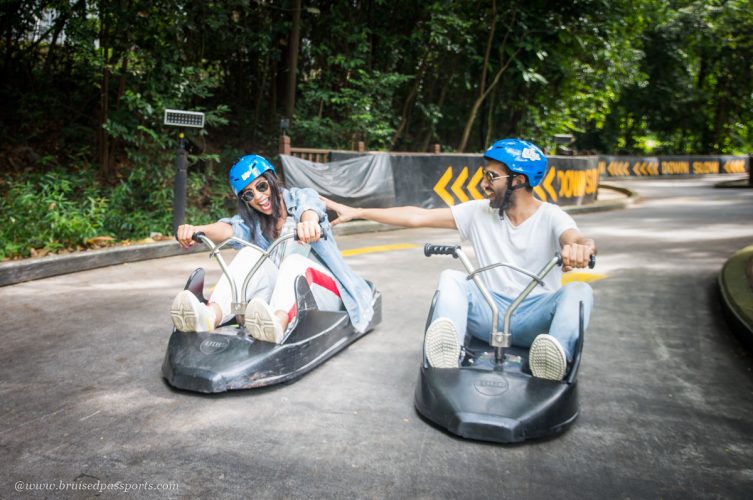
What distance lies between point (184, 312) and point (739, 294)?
4.81 meters

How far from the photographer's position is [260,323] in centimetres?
390

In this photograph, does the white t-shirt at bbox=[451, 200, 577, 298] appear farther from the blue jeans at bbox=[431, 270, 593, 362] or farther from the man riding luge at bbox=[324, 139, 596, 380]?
the blue jeans at bbox=[431, 270, 593, 362]

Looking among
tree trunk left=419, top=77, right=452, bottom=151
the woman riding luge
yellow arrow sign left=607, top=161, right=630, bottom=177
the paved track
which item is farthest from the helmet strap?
yellow arrow sign left=607, top=161, right=630, bottom=177

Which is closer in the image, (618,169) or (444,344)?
(444,344)

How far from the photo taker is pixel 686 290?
7.14 metres

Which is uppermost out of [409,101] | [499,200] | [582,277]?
[409,101]

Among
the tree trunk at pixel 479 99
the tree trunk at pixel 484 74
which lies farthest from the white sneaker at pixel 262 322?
the tree trunk at pixel 479 99

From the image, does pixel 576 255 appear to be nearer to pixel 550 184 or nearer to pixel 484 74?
pixel 550 184

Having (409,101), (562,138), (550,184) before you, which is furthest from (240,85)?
(562,138)

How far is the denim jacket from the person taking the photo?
458 cm

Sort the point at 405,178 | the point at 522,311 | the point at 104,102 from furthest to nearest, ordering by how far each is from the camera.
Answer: the point at 405,178, the point at 104,102, the point at 522,311

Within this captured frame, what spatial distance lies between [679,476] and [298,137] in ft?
43.2

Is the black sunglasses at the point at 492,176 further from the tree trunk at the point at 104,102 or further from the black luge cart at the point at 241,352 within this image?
the tree trunk at the point at 104,102

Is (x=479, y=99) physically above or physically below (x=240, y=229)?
above
